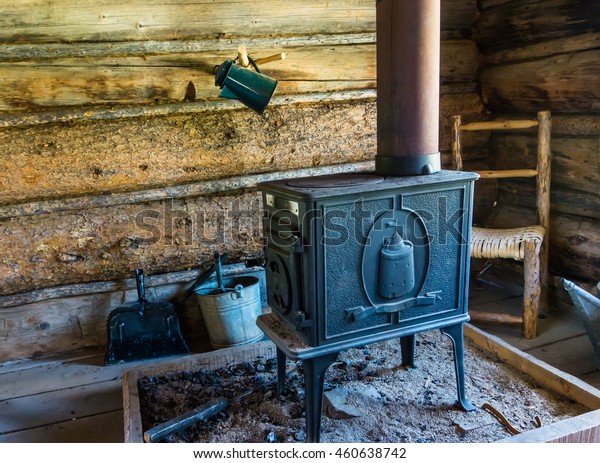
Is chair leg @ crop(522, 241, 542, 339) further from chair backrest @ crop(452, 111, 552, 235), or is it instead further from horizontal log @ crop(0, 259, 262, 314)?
horizontal log @ crop(0, 259, 262, 314)

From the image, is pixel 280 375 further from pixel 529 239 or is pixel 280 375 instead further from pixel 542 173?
pixel 542 173

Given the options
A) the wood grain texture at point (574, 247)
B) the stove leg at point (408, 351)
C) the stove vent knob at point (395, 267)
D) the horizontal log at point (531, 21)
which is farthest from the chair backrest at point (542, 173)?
the stove vent knob at point (395, 267)

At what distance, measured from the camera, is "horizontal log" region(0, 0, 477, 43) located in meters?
2.36

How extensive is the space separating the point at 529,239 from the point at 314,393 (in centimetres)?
153

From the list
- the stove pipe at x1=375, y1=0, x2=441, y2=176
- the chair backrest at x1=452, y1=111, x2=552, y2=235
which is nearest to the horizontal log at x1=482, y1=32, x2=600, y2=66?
the chair backrest at x1=452, y1=111, x2=552, y2=235

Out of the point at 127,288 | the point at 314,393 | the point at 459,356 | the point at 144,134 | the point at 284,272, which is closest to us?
the point at 314,393

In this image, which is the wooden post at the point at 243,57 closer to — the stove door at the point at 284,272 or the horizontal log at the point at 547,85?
the stove door at the point at 284,272

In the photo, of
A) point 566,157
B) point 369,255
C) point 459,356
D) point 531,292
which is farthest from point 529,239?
point 369,255

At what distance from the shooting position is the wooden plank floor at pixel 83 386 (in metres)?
2.00

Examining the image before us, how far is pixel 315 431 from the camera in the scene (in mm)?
1641

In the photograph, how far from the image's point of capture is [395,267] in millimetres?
1697

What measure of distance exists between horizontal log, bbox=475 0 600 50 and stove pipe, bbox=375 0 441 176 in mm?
1254

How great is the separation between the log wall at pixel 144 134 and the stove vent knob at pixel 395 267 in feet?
3.98
